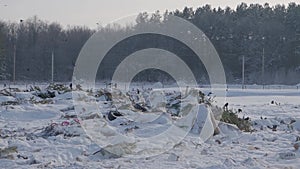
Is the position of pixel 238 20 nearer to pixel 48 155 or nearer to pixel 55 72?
pixel 55 72

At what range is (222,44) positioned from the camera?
6462 cm

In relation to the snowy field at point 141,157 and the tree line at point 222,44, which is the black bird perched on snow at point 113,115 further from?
the tree line at point 222,44

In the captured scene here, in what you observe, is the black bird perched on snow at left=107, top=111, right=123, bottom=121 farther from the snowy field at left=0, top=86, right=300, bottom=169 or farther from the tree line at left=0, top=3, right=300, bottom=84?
the tree line at left=0, top=3, right=300, bottom=84

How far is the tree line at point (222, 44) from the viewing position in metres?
61.0

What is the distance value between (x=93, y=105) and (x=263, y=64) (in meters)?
46.0

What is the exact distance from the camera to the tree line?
61.0 m

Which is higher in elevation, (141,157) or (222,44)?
(222,44)

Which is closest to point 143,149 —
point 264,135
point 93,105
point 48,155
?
point 48,155

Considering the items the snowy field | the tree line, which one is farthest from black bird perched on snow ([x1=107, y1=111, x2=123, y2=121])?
the tree line

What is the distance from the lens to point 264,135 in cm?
910

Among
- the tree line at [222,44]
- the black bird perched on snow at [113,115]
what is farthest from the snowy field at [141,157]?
the tree line at [222,44]

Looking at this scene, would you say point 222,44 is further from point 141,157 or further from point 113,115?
point 141,157

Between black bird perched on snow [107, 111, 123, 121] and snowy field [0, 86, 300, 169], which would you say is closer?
snowy field [0, 86, 300, 169]

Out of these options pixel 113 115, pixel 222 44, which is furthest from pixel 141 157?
pixel 222 44
